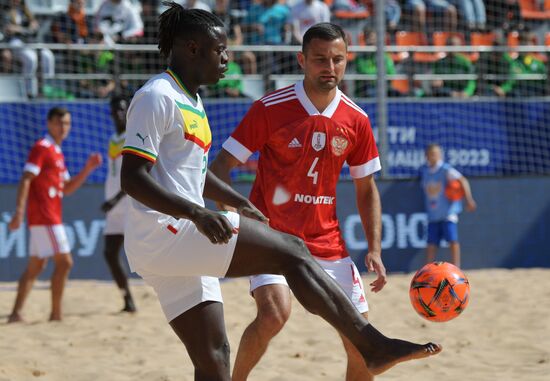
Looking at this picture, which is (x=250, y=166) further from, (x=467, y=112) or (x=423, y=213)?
(x=467, y=112)

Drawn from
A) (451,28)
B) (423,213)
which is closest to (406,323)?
(423,213)

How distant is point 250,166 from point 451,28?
4574 mm

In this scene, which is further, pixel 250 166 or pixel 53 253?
pixel 250 166

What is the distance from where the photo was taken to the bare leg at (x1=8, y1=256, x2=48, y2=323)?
8.59 metres

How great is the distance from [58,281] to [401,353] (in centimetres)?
558

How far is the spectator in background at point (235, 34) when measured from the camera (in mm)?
12836

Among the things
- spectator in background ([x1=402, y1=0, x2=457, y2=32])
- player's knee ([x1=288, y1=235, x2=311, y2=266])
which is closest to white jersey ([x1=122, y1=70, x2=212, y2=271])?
player's knee ([x1=288, y1=235, x2=311, y2=266])

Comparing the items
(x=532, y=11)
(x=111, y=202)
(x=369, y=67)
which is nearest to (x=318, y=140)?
(x=111, y=202)

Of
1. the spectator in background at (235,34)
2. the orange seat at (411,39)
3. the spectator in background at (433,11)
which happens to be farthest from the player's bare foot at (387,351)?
the spectator in background at (433,11)

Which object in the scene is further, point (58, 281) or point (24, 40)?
point (24, 40)

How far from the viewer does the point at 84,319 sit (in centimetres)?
878

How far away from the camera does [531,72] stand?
14086 millimetres

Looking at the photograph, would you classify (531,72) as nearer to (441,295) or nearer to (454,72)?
(454,72)

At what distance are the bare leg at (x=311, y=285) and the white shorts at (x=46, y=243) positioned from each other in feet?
17.4
